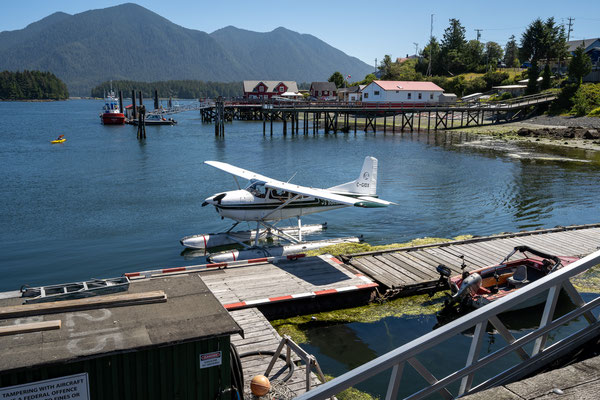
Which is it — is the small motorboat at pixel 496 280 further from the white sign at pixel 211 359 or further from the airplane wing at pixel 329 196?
the white sign at pixel 211 359

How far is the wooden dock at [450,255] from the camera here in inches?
577

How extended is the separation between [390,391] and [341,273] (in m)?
11.4

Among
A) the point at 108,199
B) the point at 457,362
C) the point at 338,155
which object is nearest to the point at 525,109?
the point at 338,155

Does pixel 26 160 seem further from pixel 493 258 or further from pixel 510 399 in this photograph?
pixel 510 399

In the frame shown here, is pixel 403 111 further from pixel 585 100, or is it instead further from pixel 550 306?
pixel 550 306

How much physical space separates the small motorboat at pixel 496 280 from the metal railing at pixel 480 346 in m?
8.81

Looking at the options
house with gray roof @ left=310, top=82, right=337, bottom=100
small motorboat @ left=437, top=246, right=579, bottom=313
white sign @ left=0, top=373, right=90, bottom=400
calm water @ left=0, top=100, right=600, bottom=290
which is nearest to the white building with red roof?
calm water @ left=0, top=100, right=600, bottom=290

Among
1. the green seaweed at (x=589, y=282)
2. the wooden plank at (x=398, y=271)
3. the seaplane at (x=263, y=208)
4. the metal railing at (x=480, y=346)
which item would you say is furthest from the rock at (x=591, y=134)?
the metal railing at (x=480, y=346)

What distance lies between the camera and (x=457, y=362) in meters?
11.4

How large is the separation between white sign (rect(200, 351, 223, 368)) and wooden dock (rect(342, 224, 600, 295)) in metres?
8.29

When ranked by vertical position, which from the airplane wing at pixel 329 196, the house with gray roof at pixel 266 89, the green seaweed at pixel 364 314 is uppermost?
the house with gray roof at pixel 266 89

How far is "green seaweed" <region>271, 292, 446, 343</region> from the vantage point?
41.2 feet

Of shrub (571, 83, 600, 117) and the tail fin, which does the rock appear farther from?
the tail fin

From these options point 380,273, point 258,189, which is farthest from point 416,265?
point 258,189
